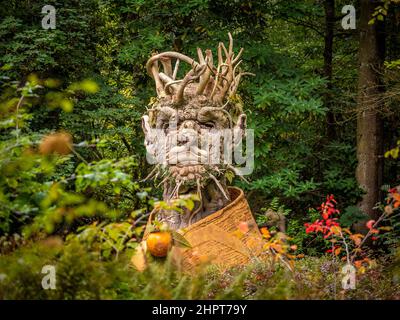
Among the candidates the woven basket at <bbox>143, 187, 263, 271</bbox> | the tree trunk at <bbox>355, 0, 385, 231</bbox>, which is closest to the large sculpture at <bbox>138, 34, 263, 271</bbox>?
the woven basket at <bbox>143, 187, 263, 271</bbox>

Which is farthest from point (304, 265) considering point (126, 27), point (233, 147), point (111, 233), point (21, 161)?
point (126, 27)

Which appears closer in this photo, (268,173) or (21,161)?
(21,161)

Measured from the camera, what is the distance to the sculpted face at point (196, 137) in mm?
6539

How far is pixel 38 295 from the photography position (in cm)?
395

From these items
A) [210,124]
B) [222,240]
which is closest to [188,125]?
[210,124]

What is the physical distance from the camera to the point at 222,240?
639cm

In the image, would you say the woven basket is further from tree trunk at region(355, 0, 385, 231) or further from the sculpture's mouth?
tree trunk at region(355, 0, 385, 231)

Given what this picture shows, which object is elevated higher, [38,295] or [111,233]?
[111,233]

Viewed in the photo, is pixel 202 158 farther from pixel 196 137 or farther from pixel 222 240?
pixel 222 240

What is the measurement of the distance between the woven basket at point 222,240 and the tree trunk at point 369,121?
4085mm

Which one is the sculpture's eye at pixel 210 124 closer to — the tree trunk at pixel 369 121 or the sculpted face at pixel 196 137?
the sculpted face at pixel 196 137

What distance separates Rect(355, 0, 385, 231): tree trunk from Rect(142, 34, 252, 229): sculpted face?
3.96 metres

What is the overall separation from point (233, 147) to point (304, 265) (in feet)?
4.78
